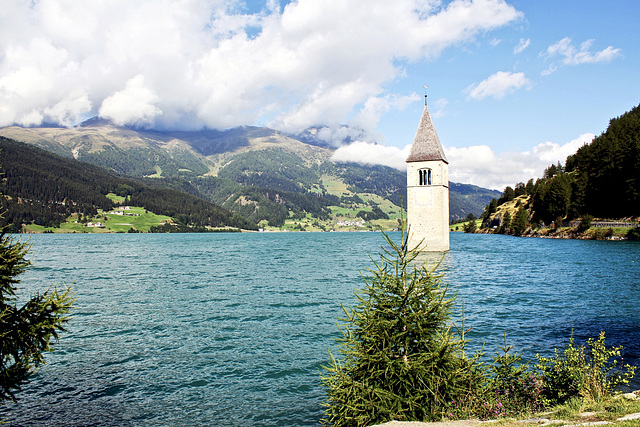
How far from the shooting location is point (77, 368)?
1830cm

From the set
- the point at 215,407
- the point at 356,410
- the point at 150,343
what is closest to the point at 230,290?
the point at 150,343

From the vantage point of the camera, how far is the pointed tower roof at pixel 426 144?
71875mm

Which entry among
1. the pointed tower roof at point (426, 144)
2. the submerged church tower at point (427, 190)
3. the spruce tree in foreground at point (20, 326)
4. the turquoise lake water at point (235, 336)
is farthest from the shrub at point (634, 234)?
the spruce tree in foreground at point (20, 326)

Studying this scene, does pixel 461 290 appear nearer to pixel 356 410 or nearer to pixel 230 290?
pixel 230 290

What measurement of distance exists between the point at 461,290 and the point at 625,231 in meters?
78.6

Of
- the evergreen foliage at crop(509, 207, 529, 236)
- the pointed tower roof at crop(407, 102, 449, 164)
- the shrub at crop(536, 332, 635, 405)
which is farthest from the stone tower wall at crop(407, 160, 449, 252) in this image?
the evergreen foliage at crop(509, 207, 529, 236)

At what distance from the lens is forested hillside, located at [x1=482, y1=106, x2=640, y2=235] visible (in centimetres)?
9188

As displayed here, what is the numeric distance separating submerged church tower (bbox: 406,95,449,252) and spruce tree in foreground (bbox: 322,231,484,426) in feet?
190

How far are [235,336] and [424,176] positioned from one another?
56.5 meters

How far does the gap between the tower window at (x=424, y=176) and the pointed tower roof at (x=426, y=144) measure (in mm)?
2122

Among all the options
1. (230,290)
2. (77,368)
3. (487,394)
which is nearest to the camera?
(487,394)

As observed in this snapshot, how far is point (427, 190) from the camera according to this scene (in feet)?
229

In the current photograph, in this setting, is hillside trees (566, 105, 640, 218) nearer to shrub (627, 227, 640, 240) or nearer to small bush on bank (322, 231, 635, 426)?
shrub (627, 227, 640, 240)

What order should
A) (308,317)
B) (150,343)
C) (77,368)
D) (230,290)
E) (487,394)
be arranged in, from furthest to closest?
(230,290), (308,317), (150,343), (77,368), (487,394)
